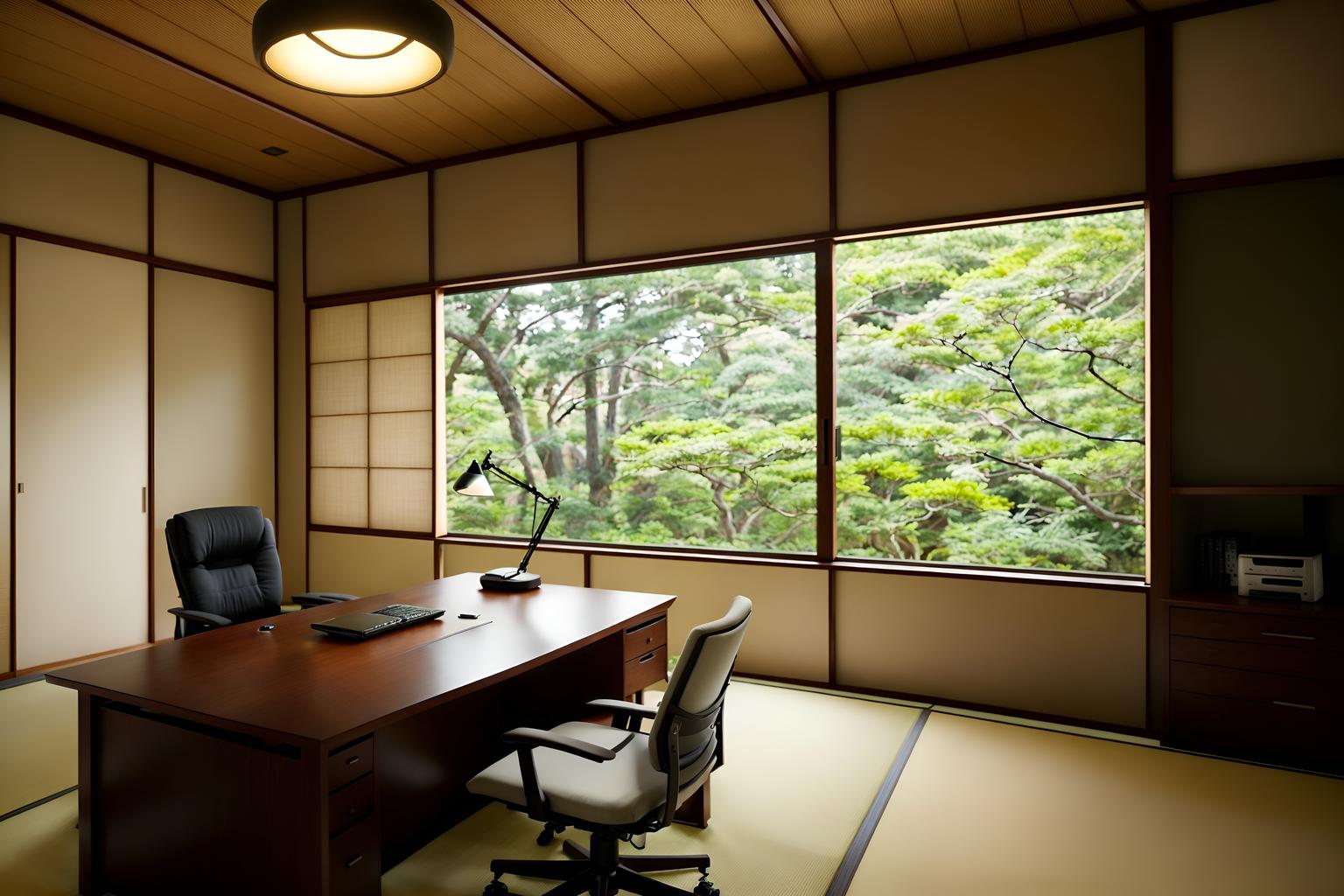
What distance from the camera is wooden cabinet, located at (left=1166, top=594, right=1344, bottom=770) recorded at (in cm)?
280

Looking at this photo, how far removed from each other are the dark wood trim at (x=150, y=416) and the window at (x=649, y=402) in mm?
3537

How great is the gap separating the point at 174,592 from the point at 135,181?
2456 mm

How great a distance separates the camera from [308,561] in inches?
213

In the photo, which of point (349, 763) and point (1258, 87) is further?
point (1258, 87)

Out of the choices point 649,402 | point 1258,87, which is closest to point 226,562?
point 1258,87

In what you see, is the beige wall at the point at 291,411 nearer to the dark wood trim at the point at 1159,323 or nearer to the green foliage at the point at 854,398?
the green foliage at the point at 854,398

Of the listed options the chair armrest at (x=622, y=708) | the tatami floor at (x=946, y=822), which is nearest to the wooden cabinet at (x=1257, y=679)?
the tatami floor at (x=946, y=822)

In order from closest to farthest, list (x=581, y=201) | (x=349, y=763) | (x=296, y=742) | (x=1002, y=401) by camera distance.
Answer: (x=296, y=742) → (x=349, y=763) → (x=581, y=201) → (x=1002, y=401)

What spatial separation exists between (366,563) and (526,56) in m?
3.28

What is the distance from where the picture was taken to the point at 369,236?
16.9 ft

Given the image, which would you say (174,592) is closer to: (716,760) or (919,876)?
(716,760)

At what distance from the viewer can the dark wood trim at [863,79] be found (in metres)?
3.13

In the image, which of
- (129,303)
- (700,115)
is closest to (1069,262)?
(700,115)

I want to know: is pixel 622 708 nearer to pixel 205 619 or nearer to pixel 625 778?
pixel 625 778
